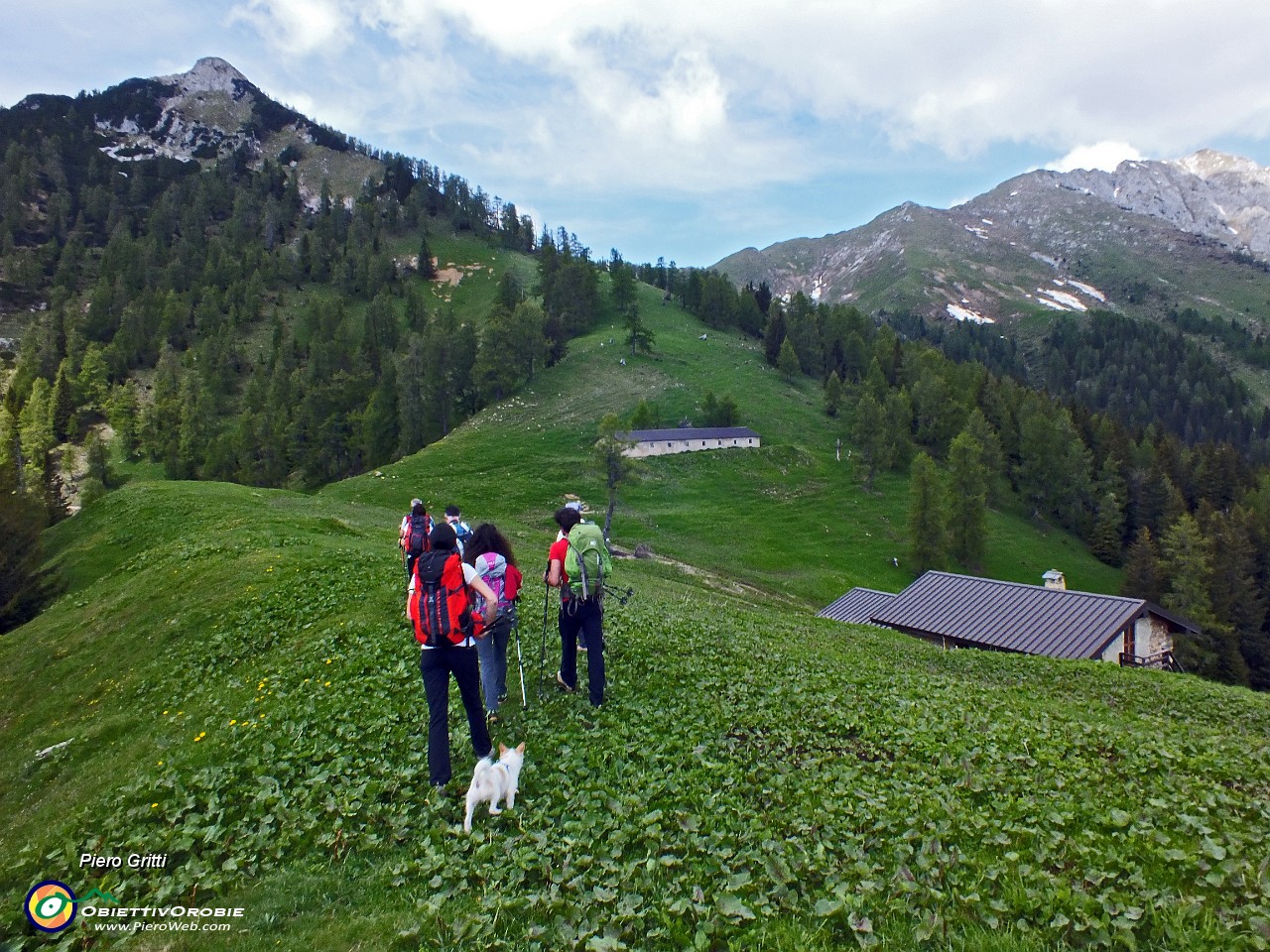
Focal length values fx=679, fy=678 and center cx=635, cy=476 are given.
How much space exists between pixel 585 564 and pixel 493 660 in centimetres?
237

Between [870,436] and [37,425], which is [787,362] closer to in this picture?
[870,436]

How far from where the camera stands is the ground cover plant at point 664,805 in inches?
247

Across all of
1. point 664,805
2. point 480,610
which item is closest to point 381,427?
point 480,610

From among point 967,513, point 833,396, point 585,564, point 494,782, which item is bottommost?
point 967,513

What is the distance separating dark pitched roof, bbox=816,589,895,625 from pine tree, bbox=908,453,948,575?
32209 mm

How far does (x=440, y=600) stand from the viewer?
9.32 m

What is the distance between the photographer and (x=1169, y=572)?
7362 cm

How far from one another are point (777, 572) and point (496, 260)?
15116 cm

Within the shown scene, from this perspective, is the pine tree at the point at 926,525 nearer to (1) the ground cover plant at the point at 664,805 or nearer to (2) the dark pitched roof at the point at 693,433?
(2) the dark pitched roof at the point at 693,433

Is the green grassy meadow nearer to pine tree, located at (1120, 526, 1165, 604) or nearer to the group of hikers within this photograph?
the group of hikers

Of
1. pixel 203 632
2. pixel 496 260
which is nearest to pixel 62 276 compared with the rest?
pixel 496 260

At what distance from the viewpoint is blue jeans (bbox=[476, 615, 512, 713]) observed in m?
11.9

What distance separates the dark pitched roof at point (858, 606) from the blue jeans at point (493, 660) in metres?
35.3

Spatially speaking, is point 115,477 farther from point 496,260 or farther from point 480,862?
point 480,862
